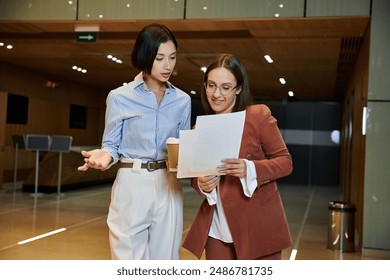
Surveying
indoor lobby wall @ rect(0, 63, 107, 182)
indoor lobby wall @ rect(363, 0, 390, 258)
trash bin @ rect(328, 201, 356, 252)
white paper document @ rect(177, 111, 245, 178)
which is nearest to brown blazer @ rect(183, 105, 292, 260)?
white paper document @ rect(177, 111, 245, 178)

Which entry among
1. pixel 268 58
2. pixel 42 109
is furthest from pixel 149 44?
pixel 42 109

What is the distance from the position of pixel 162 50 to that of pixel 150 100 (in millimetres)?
190

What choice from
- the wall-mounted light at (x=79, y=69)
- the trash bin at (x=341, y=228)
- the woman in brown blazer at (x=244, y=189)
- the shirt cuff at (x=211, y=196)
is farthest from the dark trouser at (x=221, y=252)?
the wall-mounted light at (x=79, y=69)

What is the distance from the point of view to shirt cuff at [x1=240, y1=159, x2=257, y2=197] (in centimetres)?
181

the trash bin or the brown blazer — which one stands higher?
the brown blazer

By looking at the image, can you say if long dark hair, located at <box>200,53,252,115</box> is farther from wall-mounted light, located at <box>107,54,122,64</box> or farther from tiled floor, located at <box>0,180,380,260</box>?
wall-mounted light, located at <box>107,54,122,64</box>

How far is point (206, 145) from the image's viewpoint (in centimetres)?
179

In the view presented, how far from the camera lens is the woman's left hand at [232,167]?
179 centimetres

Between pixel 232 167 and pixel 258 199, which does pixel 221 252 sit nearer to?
pixel 258 199

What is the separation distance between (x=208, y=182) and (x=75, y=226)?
6.05 metres

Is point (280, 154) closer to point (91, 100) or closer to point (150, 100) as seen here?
point (150, 100)

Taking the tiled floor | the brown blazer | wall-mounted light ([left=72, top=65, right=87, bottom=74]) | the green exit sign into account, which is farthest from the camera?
wall-mounted light ([left=72, top=65, right=87, bottom=74])

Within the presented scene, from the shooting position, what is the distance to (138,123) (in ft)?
6.63
